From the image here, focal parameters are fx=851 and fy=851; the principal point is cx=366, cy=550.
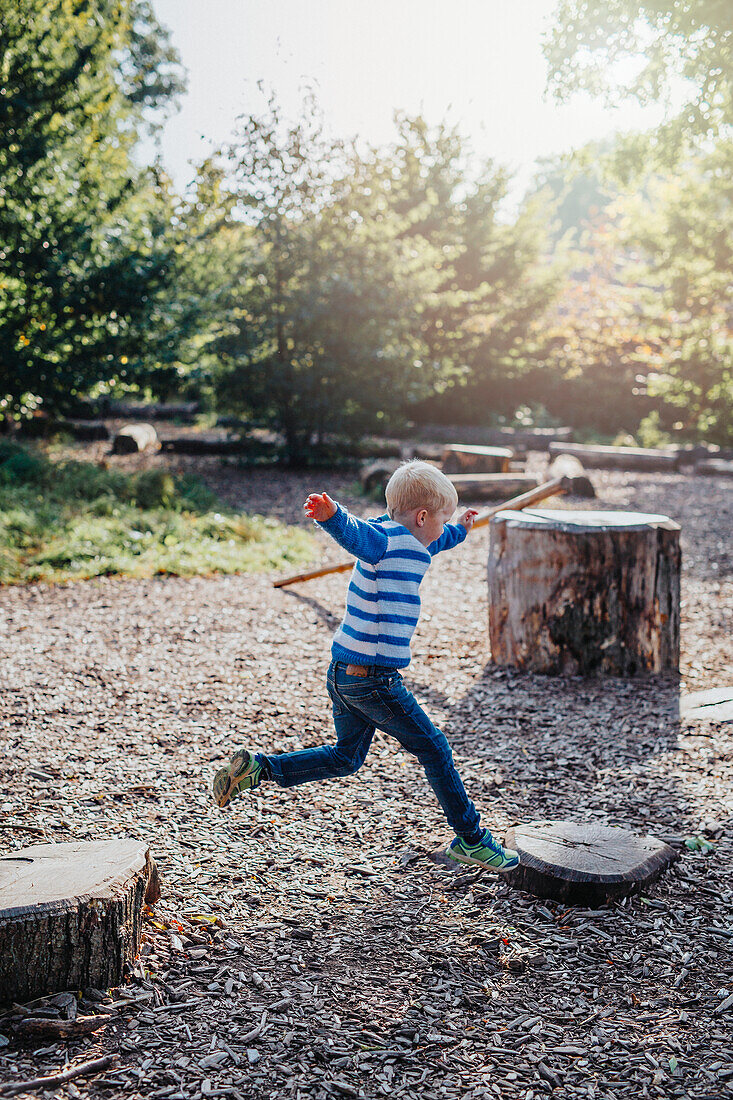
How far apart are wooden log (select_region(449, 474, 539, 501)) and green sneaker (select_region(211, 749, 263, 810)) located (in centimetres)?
864

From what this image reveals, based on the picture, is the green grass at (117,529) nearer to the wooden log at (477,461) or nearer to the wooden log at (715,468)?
the wooden log at (477,461)

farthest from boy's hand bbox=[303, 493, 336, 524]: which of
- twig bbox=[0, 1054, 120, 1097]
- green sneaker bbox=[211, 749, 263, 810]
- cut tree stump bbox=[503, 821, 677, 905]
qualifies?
twig bbox=[0, 1054, 120, 1097]

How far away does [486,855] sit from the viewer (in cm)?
281

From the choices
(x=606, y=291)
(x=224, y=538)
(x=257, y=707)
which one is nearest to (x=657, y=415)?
(x=606, y=291)

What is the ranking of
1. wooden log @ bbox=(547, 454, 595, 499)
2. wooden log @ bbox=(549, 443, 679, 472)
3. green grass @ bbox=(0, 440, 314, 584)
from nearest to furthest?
green grass @ bbox=(0, 440, 314, 584), wooden log @ bbox=(547, 454, 595, 499), wooden log @ bbox=(549, 443, 679, 472)

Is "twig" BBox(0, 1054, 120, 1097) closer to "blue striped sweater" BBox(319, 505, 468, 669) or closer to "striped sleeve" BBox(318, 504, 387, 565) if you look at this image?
"blue striped sweater" BBox(319, 505, 468, 669)

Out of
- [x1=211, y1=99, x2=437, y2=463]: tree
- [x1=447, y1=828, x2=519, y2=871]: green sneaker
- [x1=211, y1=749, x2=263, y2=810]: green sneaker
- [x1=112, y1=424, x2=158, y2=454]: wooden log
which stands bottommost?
[x1=447, y1=828, x2=519, y2=871]: green sneaker

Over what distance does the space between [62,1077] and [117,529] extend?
6.96 m

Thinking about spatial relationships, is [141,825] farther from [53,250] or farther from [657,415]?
[657,415]

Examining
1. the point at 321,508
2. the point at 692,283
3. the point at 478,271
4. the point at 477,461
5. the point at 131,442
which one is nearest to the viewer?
the point at 321,508

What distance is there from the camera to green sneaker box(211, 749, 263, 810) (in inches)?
114

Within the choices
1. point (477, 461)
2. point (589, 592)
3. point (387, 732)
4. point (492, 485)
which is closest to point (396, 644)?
point (387, 732)

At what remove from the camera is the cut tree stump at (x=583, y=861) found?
2719 mm

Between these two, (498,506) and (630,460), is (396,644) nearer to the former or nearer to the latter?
(498,506)
